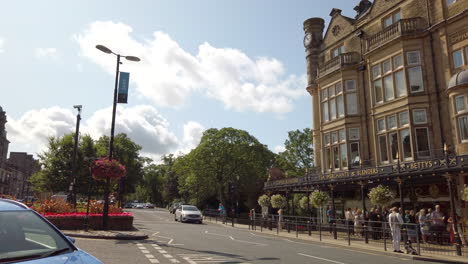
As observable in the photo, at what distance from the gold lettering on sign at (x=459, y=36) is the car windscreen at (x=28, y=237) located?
2330 cm

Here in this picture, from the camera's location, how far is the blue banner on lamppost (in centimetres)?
1844

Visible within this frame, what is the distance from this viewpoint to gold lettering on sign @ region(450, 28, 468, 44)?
2025cm

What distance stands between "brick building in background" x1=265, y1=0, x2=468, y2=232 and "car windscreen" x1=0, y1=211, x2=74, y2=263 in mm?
17284

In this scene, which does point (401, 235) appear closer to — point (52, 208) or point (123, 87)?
point (123, 87)

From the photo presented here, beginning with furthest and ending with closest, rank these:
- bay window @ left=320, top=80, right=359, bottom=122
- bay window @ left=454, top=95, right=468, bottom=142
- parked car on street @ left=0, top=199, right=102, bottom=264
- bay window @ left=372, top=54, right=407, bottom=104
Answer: bay window @ left=320, top=80, right=359, bottom=122 < bay window @ left=372, top=54, right=407, bottom=104 < bay window @ left=454, top=95, right=468, bottom=142 < parked car on street @ left=0, top=199, right=102, bottom=264

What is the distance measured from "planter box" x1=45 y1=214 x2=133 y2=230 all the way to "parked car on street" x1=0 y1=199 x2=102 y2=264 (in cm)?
1546

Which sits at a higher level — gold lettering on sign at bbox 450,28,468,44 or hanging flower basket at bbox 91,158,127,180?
gold lettering on sign at bbox 450,28,468,44

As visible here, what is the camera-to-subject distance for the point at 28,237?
13.1 feet

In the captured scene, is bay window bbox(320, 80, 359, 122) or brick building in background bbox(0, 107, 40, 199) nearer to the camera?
bay window bbox(320, 80, 359, 122)

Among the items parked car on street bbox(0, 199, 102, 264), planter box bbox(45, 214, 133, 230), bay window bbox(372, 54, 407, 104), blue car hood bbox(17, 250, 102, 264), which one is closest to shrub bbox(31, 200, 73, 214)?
planter box bbox(45, 214, 133, 230)

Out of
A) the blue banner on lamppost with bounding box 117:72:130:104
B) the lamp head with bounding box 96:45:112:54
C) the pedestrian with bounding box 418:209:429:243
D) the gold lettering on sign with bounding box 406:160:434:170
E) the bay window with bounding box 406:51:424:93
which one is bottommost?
the pedestrian with bounding box 418:209:429:243

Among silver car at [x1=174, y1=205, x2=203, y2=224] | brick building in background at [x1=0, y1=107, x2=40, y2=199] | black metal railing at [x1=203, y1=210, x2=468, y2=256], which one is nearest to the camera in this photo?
black metal railing at [x1=203, y1=210, x2=468, y2=256]

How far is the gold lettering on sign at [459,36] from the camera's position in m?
20.2

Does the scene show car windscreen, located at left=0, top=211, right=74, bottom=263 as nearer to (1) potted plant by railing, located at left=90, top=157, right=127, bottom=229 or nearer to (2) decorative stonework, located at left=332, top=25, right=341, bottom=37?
(1) potted plant by railing, located at left=90, top=157, right=127, bottom=229
